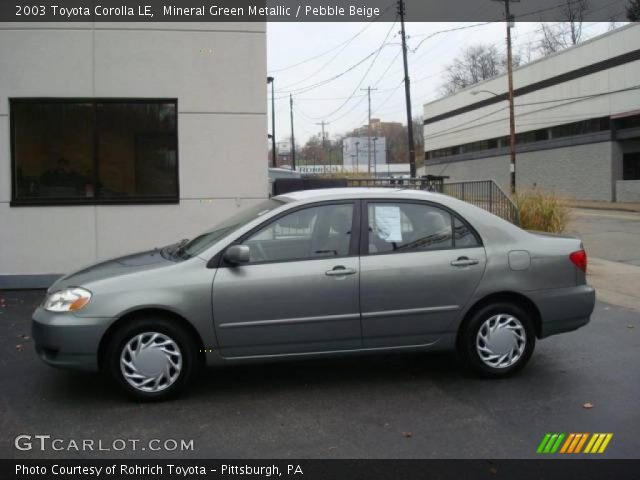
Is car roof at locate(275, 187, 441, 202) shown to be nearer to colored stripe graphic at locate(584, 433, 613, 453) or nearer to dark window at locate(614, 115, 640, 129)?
colored stripe graphic at locate(584, 433, 613, 453)

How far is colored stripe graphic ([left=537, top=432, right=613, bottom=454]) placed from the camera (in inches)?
160

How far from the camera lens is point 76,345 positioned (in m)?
4.72

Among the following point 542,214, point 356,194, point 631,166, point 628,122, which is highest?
point 628,122

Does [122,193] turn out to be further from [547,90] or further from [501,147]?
[501,147]

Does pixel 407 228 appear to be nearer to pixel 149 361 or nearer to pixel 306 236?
pixel 306 236

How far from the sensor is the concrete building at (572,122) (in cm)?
3666

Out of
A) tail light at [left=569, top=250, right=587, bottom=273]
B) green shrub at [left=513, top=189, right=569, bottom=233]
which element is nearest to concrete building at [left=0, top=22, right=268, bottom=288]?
tail light at [left=569, top=250, right=587, bottom=273]

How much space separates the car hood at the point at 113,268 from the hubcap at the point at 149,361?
0.53 meters

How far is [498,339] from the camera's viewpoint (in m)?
5.32

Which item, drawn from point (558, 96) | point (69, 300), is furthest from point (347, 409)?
point (558, 96)

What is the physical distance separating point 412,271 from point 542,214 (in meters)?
9.45

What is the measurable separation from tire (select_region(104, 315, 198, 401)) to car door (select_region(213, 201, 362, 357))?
12.3 inches

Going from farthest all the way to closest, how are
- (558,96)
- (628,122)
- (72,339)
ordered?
1. (558,96)
2. (628,122)
3. (72,339)

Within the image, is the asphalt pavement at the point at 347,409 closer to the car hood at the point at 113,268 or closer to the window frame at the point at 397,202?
the car hood at the point at 113,268
